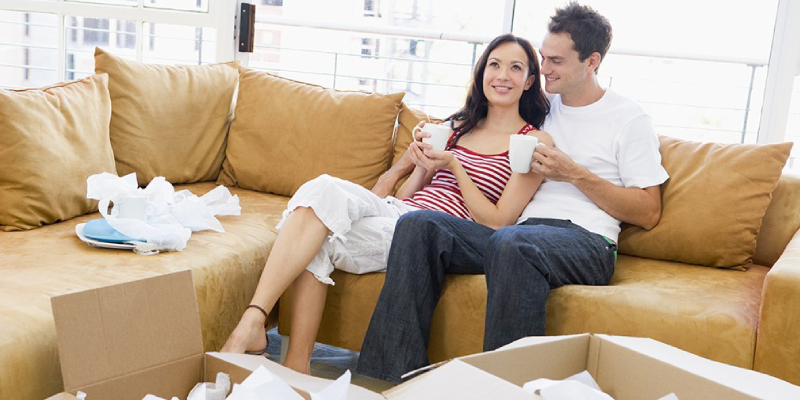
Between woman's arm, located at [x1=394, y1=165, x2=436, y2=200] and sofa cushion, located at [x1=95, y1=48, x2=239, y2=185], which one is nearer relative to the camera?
woman's arm, located at [x1=394, y1=165, x2=436, y2=200]

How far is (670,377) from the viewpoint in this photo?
0.77 metres

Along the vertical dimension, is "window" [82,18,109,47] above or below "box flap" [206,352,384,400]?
above

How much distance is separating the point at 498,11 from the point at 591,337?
2531 millimetres

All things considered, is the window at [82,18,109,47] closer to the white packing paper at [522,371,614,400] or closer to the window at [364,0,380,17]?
the window at [364,0,380,17]

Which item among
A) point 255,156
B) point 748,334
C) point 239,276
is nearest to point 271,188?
point 255,156

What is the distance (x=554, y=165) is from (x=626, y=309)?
41cm

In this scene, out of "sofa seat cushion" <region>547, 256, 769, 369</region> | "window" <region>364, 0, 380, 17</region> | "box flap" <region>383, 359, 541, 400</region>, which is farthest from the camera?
"window" <region>364, 0, 380, 17</region>

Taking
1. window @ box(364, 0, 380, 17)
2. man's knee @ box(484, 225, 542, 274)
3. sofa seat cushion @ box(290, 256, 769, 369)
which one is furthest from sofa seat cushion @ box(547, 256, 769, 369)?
window @ box(364, 0, 380, 17)

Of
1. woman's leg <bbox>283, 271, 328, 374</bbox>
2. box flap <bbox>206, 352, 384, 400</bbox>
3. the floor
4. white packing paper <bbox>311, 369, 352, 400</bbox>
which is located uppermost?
white packing paper <bbox>311, 369, 352, 400</bbox>

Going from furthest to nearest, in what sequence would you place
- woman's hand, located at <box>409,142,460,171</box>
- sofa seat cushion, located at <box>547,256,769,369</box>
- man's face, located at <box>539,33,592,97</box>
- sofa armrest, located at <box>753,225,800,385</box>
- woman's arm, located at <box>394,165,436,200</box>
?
woman's arm, located at <box>394,165,436,200</box> → man's face, located at <box>539,33,592,97</box> → woman's hand, located at <box>409,142,460,171</box> → sofa seat cushion, located at <box>547,256,769,369</box> → sofa armrest, located at <box>753,225,800,385</box>

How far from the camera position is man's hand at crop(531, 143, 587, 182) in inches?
76.4

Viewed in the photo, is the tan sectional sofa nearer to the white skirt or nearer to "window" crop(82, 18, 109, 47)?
the white skirt

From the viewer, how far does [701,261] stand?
2.13 meters

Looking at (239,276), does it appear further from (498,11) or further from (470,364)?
(498,11)
